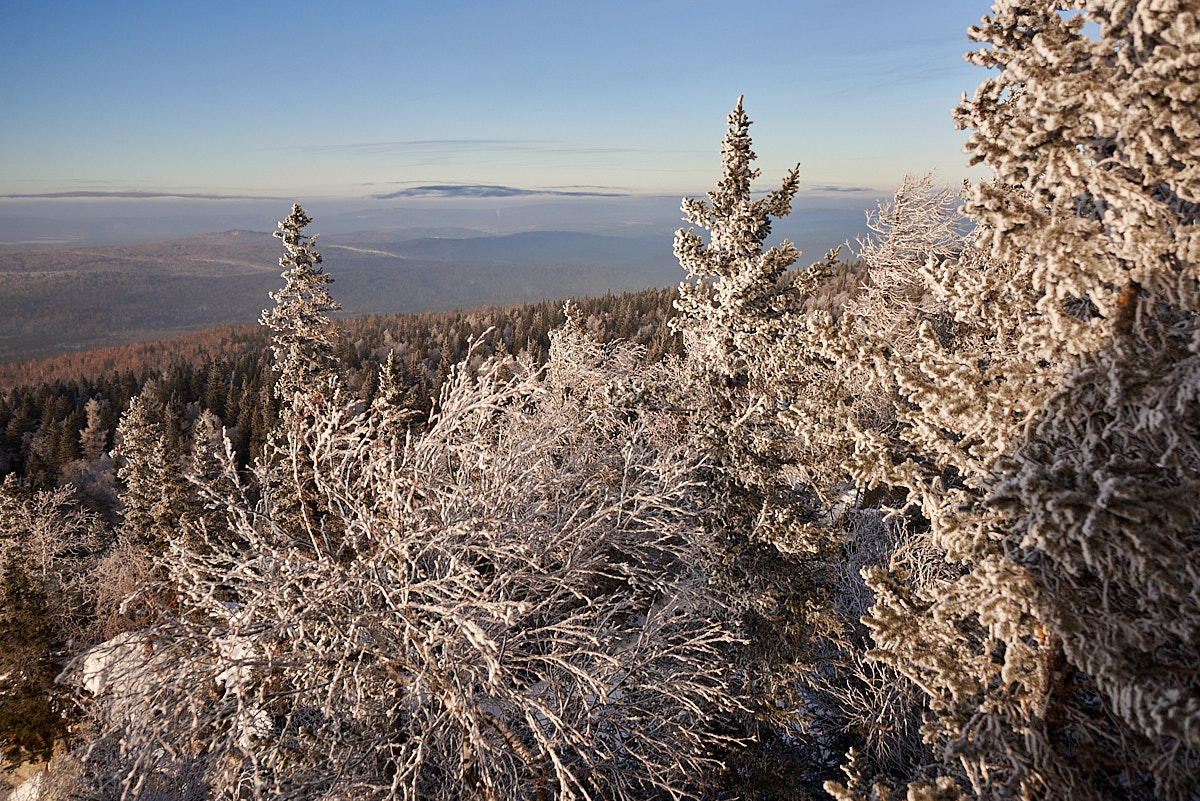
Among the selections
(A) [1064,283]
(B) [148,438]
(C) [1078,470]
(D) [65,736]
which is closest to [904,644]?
(C) [1078,470]

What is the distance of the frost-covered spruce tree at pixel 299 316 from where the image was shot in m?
17.9

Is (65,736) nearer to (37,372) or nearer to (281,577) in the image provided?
(281,577)

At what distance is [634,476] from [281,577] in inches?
337

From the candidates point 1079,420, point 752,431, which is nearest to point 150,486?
point 752,431

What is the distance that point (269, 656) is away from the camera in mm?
5273

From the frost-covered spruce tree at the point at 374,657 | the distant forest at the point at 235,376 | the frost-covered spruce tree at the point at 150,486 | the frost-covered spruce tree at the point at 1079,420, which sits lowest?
the distant forest at the point at 235,376

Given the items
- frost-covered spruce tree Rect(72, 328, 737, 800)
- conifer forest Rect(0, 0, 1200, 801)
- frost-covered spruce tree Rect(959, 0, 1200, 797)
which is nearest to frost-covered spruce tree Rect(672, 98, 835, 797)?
conifer forest Rect(0, 0, 1200, 801)

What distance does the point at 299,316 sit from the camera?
1803cm

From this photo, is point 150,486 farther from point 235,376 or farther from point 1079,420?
point 235,376

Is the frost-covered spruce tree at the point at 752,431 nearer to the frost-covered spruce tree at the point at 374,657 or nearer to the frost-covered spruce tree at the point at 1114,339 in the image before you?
the frost-covered spruce tree at the point at 374,657

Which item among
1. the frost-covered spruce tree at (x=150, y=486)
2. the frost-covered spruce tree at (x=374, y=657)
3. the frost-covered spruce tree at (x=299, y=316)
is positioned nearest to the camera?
the frost-covered spruce tree at (x=374, y=657)

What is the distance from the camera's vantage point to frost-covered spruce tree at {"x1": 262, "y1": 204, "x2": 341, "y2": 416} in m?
17.9

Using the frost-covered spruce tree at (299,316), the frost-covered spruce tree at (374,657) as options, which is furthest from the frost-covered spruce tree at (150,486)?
the frost-covered spruce tree at (374,657)

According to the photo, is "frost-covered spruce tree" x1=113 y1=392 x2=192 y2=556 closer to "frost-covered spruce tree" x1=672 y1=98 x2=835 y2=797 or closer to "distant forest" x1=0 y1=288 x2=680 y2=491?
"distant forest" x1=0 y1=288 x2=680 y2=491
